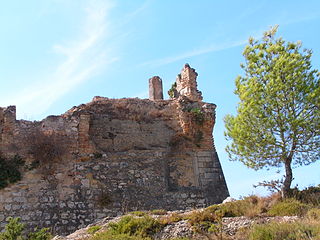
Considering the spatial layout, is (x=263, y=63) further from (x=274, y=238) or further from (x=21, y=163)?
(x=21, y=163)

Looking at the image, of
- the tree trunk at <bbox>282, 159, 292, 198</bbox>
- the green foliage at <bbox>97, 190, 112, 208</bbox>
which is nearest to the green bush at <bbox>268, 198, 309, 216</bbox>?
the tree trunk at <bbox>282, 159, 292, 198</bbox>

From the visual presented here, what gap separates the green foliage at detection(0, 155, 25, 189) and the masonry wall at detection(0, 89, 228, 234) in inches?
6.9

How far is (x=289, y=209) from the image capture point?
12.5m

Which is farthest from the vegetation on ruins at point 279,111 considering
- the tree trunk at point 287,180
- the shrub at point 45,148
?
the shrub at point 45,148

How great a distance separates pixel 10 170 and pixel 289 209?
882 cm

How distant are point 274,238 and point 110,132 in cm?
944

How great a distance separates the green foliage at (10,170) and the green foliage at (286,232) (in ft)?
27.5

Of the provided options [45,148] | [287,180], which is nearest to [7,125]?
[45,148]

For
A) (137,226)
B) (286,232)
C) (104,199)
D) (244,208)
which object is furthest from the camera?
(104,199)

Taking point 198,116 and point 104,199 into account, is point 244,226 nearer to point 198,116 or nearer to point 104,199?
point 104,199

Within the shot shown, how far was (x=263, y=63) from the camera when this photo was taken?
14688 mm

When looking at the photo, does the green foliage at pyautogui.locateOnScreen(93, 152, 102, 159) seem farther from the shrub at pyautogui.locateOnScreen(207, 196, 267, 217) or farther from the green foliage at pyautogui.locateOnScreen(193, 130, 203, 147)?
the shrub at pyautogui.locateOnScreen(207, 196, 267, 217)

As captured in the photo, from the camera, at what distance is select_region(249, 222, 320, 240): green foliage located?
9.91 m

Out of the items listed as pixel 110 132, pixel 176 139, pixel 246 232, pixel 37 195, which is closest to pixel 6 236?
pixel 37 195
